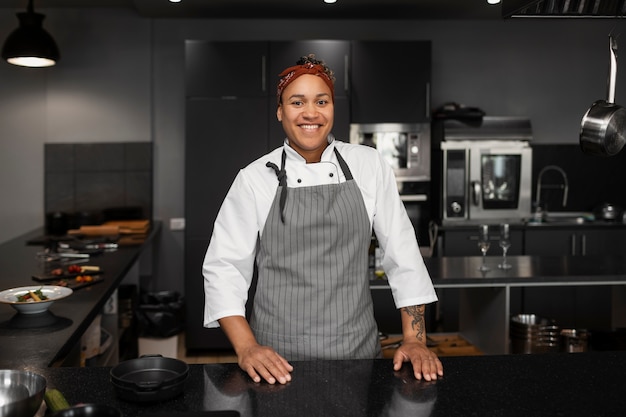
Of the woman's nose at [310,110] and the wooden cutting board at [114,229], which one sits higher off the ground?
the woman's nose at [310,110]

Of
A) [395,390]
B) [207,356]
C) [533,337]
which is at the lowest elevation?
Result: [207,356]

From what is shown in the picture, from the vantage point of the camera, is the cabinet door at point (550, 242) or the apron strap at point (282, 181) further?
the cabinet door at point (550, 242)

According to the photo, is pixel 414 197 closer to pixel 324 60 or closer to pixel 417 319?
pixel 324 60

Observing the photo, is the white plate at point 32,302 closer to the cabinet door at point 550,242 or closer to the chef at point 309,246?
the chef at point 309,246

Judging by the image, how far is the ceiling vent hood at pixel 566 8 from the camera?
222cm

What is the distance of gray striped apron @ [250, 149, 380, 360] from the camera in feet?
6.84

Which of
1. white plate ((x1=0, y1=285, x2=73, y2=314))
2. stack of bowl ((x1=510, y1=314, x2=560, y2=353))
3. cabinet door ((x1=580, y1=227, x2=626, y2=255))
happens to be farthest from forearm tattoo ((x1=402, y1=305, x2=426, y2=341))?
cabinet door ((x1=580, y1=227, x2=626, y2=255))

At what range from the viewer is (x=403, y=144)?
217 inches

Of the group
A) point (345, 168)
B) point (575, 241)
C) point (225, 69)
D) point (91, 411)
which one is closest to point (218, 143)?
point (225, 69)

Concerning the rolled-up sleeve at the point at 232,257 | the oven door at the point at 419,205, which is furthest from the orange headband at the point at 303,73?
the oven door at the point at 419,205

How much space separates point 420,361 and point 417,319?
0.30 metres

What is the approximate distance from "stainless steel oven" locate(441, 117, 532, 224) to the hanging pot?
10.1 ft

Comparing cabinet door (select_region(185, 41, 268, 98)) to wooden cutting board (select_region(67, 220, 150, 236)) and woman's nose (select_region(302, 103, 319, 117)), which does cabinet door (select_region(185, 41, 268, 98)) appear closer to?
wooden cutting board (select_region(67, 220, 150, 236))

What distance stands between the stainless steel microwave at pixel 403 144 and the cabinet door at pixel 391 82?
61 mm
